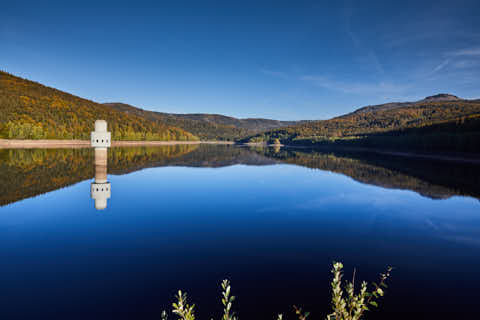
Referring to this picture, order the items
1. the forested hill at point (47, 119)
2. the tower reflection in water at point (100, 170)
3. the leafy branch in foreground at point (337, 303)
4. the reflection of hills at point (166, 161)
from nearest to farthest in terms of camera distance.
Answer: the leafy branch in foreground at point (337, 303), the tower reflection in water at point (100, 170), the reflection of hills at point (166, 161), the forested hill at point (47, 119)

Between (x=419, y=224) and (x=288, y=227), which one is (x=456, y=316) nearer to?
(x=288, y=227)

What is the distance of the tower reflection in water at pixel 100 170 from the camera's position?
17209mm

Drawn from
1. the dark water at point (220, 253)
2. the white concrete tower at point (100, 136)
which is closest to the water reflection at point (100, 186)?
the dark water at point (220, 253)

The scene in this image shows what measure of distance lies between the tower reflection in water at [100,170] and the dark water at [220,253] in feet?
2.61

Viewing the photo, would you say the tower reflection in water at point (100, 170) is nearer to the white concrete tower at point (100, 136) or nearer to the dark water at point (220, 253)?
the white concrete tower at point (100, 136)

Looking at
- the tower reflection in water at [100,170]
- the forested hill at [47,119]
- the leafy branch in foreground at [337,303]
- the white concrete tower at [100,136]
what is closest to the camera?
the leafy branch in foreground at [337,303]

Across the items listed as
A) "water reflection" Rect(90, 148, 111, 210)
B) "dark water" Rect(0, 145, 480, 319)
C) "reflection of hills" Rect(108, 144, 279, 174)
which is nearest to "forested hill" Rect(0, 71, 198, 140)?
"reflection of hills" Rect(108, 144, 279, 174)

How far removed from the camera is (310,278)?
7113 millimetres

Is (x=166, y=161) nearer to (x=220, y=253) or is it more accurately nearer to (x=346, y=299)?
(x=220, y=253)

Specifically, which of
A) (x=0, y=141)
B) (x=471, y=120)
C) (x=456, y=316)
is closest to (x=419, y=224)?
(x=456, y=316)

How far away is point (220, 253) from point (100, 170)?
64.8ft

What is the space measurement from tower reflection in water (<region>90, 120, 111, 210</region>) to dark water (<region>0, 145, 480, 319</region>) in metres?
0.79

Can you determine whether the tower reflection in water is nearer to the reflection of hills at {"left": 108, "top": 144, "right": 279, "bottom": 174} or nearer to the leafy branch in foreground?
the reflection of hills at {"left": 108, "top": 144, "right": 279, "bottom": 174}

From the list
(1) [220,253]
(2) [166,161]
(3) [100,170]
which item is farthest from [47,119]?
(1) [220,253]
